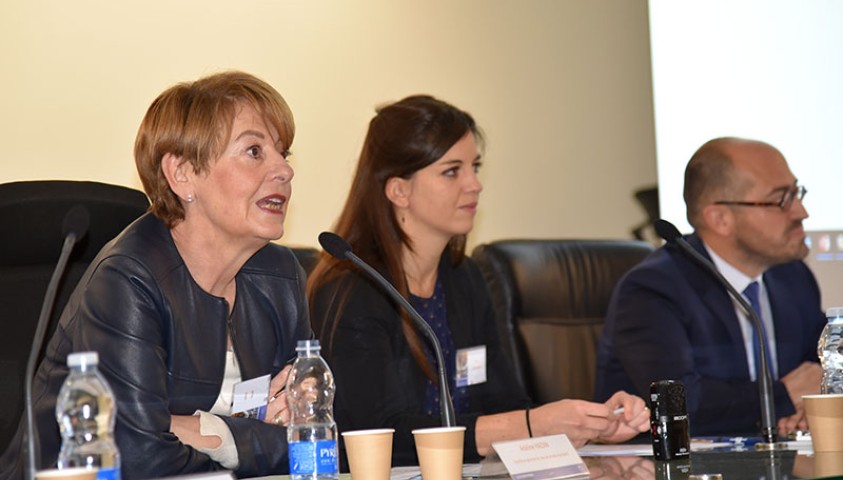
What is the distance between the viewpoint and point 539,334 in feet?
11.8

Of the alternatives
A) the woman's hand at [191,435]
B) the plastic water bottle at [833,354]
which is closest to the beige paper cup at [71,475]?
the woman's hand at [191,435]

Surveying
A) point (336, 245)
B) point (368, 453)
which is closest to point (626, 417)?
point (336, 245)

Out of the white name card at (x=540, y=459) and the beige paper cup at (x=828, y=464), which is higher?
the white name card at (x=540, y=459)

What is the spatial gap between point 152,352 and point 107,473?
2.55 feet

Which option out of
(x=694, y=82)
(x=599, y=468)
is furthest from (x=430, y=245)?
(x=694, y=82)

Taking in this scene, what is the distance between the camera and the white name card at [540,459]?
5.80ft

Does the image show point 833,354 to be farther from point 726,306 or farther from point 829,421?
point 726,306

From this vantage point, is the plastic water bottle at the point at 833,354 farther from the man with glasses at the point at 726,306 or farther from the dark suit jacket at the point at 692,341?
the dark suit jacket at the point at 692,341

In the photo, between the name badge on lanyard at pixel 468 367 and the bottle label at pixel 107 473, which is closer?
the bottle label at pixel 107 473

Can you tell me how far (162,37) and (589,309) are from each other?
1689 millimetres

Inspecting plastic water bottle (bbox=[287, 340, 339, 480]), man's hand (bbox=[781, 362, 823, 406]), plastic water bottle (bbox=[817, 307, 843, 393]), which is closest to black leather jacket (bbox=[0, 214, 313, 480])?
plastic water bottle (bbox=[287, 340, 339, 480])

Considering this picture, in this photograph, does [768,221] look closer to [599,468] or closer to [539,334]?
[539,334]

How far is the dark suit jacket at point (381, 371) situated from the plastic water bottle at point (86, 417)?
1.29 metres

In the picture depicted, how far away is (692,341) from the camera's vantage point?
126 inches
